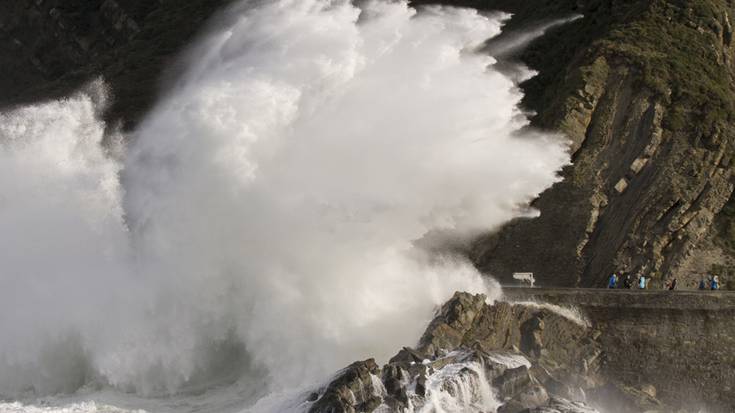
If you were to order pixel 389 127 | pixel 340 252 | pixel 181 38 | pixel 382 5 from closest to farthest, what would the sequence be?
pixel 340 252
pixel 389 127
pixel 382 5
pixel 181 38

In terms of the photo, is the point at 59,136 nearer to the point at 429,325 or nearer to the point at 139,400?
the point at 139,400

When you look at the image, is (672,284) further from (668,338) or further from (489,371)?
(489,371)

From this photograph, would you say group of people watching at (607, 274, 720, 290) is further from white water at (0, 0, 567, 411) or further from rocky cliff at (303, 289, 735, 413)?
white water at (0, 0, 567, 411)

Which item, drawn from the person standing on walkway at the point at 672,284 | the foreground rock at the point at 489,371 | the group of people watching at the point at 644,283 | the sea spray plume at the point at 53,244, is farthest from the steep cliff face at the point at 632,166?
the sea spray plume at the point at 53,244

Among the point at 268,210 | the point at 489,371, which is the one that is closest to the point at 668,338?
the point at 489,371

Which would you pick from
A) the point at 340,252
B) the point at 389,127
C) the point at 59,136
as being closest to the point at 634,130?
the point at 389,127

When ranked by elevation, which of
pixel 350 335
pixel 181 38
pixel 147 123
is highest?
pixel 147 123

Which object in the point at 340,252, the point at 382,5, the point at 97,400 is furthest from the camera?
the point at 382,5
